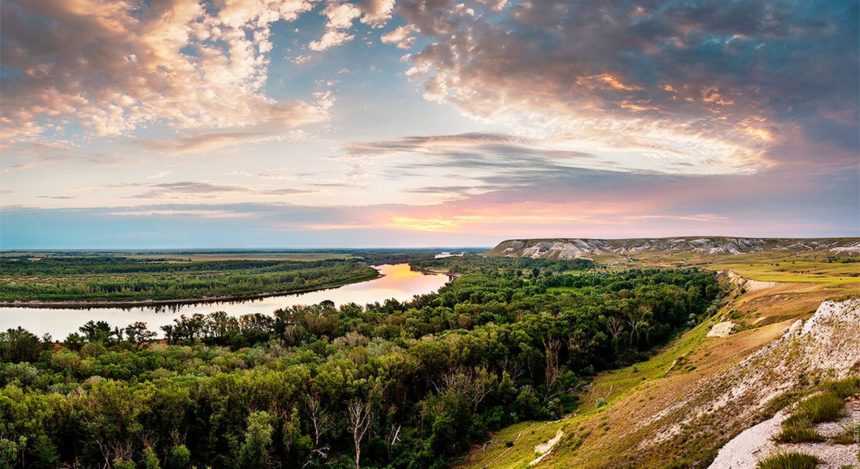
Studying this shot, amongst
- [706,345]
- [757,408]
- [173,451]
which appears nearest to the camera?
[757,408]

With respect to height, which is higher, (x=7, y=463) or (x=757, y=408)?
(x=757, y=408)

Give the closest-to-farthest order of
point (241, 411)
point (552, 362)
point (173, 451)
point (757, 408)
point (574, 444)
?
point (757, 408) < point (574, 444) < point (173, 451) < point (241, 411) < point (552, 362)

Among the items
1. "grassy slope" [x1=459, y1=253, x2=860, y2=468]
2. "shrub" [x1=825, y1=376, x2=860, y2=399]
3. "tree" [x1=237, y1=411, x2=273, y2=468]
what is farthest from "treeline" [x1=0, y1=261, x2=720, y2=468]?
"shrub" [x1=825, y1=376, x2=860, y2=399]

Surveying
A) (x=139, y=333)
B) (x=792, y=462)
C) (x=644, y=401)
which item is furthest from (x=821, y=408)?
(x=139, y=333)

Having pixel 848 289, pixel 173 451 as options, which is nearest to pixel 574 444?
pixel 173 451

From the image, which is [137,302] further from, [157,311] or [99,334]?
[99,334]

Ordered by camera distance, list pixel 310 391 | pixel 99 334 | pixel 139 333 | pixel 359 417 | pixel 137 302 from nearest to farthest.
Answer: pixel 359 417 → pixel 310 391 → pixel 99 334 → pixel 139 333 → pixel 137 302

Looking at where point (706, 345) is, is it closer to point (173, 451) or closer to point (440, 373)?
point (440, 373)
